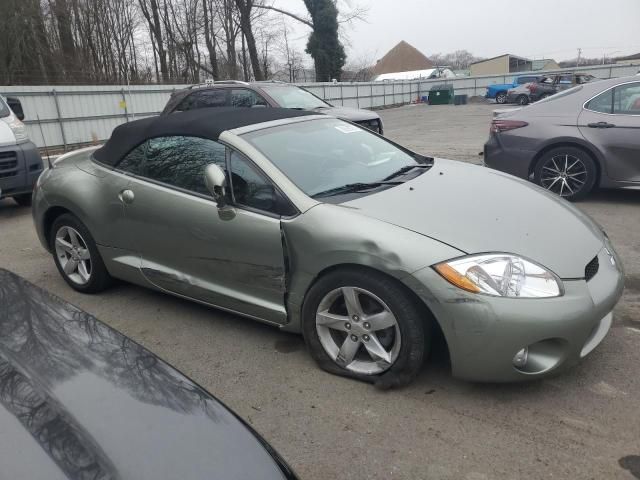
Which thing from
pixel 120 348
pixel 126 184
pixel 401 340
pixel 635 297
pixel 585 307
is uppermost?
pixel 126 184

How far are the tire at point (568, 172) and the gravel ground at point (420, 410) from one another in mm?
2803

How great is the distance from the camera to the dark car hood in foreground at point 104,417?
1.31 m

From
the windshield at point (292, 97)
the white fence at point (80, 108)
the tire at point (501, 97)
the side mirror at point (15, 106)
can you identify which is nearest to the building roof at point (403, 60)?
the tire at point (501, 97)

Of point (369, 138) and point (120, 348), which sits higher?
point (369, 138)

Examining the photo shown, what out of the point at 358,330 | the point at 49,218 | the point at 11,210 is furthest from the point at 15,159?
→ the point at 358,330

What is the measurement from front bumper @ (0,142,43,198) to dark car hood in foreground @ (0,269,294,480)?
6000 millimetres

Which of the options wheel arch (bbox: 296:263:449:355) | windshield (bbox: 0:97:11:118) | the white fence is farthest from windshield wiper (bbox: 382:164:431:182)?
the white fence

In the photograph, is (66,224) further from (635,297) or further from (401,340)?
(635,297)

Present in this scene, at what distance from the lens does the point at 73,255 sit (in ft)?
14.0

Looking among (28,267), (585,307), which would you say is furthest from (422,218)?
(28,267)

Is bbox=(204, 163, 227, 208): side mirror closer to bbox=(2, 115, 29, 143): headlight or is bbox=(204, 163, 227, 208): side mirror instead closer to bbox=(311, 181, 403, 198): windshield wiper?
bbox=(311, 181, 403, 198): windshield wiper

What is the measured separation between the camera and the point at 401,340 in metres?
2.68

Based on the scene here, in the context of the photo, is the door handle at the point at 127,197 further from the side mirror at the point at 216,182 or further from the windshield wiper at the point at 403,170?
the windshield wiper at the point at 403,170

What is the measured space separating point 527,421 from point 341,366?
3.21ft
